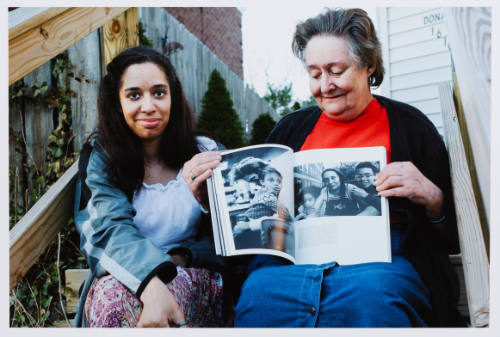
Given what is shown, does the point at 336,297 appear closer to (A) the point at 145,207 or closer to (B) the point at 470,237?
(B) the point at 470,237

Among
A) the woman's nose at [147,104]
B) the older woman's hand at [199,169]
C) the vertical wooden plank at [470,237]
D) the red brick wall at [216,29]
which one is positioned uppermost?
the red brick wall at [216,29]

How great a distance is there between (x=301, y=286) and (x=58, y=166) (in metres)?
1.70

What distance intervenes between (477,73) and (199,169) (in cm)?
88

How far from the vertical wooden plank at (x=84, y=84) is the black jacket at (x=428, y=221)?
1485 mm

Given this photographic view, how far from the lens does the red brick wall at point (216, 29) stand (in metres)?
6.41

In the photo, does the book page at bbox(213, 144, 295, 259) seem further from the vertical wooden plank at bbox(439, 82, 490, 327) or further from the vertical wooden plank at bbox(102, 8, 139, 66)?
the vertical wooden plank at bbox(102, 8, 139, 66)

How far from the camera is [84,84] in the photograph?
2385mm

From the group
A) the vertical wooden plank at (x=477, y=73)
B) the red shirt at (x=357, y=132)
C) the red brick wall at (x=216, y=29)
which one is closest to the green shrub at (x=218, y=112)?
the red shirt at (x=357, y=132)

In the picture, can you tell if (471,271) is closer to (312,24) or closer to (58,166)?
(312,24)

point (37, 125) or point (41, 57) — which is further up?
point (41, 57)

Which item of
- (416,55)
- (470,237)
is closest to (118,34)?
(470,237)

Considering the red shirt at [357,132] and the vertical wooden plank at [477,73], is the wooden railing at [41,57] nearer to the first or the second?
the red shirt at [357,132]

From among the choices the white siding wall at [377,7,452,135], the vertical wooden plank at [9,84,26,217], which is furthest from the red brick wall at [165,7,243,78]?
the vertical wooden plank at [9,84,26,217]

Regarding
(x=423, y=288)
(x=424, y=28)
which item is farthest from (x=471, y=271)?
(x=424, y=28)
